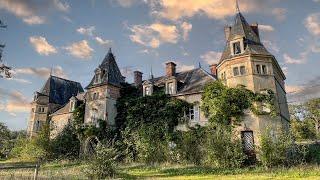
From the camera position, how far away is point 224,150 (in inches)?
850

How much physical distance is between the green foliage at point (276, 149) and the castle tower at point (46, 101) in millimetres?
32032

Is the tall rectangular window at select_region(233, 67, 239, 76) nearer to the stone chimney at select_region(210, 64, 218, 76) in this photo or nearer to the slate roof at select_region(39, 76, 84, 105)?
the stone chimney at select_region(210, 64, 218, 76)

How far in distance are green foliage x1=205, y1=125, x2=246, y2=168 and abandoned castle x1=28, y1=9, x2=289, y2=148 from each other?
2.26 meters

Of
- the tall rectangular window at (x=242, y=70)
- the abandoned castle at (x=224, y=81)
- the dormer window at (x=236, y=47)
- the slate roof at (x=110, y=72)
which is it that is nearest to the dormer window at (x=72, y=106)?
the abandoned castle at (x=224, y=81)

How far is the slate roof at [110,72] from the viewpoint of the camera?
32.1m

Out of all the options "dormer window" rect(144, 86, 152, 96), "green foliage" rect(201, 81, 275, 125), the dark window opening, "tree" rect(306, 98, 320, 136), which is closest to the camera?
"green foliage" rect(201, 81, 275, 125)

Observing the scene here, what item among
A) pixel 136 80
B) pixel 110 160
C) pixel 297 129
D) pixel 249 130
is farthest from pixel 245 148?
pixel 297 129

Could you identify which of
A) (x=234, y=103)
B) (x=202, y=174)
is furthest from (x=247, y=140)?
(x=202, y=174)

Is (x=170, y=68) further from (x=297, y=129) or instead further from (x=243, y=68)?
(x=297, y=129)

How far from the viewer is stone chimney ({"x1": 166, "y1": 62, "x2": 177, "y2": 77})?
104ft

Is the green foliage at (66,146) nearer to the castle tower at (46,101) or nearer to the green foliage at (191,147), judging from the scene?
the castle tower at (46,101)

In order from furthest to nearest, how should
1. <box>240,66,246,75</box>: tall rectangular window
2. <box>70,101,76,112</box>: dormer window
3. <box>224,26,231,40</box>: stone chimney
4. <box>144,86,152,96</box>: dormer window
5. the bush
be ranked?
<box>70,101,76,112</box>: dormer window, <box>144,86,152,96</box>: dormer window, <box>224,26,231,40</box>: stone chimney, <box>240,66,246,75</box>: tall rectangular window, the bush

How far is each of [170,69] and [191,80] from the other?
2.92 meters

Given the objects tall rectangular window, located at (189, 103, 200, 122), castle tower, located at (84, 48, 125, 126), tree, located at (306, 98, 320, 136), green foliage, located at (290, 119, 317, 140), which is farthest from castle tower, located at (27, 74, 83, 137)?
tree, located at (306, 98, 320, 136)
